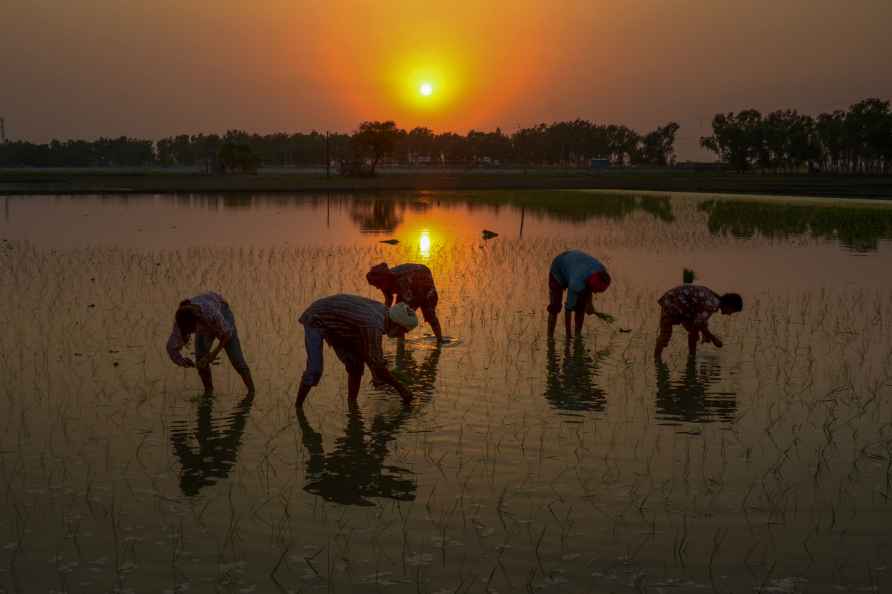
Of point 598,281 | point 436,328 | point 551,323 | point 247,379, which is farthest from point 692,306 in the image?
point 247,379

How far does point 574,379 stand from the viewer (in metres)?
10.6

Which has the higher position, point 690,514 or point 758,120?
point 758,120

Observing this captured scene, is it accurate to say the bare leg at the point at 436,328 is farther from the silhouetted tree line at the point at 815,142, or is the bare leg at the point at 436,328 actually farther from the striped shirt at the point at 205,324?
the silhouetted tree line at the point at 815,142

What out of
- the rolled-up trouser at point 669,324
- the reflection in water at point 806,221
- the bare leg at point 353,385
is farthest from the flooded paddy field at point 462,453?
the reflection in water at point 806,221

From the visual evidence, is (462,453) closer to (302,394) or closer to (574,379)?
(302,394)

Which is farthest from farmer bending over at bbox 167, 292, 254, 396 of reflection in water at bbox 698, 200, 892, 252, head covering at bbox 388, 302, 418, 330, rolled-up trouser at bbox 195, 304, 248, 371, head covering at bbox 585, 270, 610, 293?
reflection in water at bbox 698, 200, 892, 252

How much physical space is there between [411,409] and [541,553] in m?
3.49

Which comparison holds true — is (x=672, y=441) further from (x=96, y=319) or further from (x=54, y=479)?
(x=96, y=319)

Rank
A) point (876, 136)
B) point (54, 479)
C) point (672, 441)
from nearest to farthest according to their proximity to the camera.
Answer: point (54, 479)
point (672, 441)
point (876, 136)

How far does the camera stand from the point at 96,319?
46.8 feet

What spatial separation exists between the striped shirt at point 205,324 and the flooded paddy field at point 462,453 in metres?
0.66

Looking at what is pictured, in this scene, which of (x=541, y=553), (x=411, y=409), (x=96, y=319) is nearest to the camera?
(x=541, y=553)

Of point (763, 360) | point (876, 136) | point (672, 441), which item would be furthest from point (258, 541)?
point (876, 136)

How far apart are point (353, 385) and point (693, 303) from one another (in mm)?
3928
